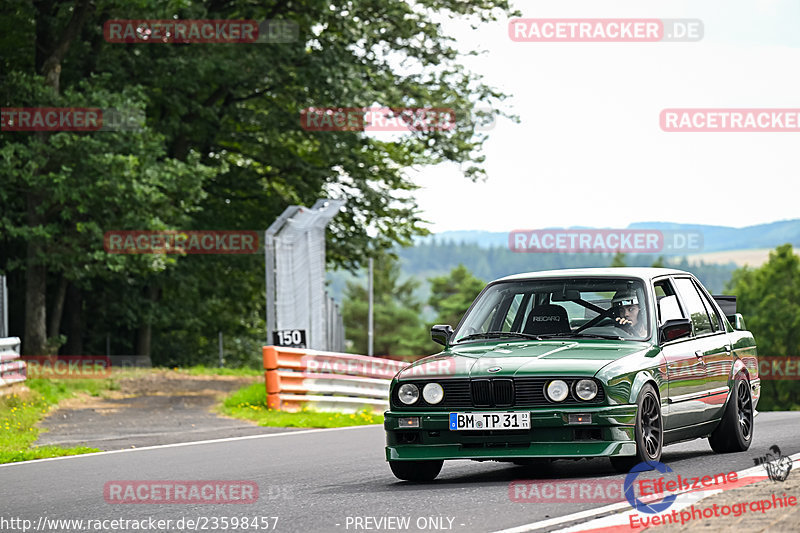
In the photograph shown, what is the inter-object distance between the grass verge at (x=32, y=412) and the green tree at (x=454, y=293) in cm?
11403

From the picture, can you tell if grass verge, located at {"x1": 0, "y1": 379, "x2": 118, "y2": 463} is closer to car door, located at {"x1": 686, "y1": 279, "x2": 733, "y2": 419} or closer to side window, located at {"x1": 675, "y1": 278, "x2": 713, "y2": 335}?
side window, located at {"x1": 675, "y1": 278, "x2": 713, "y2": 335}

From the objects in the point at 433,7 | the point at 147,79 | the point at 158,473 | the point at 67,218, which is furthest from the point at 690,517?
the point at 433,7

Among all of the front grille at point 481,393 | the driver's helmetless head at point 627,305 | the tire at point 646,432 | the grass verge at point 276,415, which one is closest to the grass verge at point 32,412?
the grass verge at point 276,415

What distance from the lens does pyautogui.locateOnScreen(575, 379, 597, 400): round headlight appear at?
8555mm

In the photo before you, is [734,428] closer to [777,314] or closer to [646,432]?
[646,432]

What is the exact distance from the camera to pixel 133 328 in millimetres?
39594

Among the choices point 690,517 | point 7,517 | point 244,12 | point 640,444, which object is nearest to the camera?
point 690,517

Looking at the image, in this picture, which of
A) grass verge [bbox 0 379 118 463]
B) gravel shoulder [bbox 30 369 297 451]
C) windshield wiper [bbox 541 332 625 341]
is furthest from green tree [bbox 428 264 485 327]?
windshield wiper [bbox 541 332 625 341]

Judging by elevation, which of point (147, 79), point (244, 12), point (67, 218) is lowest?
point (67, 218)

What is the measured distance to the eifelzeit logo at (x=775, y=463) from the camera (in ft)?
28.0

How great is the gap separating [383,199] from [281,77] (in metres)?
5.14

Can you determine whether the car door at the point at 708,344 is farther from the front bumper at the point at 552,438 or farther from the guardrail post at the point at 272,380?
the guardrail post at the point at 272,380

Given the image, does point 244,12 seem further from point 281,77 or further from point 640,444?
point 640,444

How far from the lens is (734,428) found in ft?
35.1
